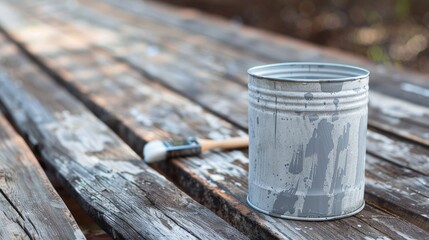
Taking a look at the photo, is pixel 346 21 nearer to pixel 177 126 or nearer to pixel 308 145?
pixel 177 126

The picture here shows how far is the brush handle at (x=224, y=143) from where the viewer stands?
2.54 m

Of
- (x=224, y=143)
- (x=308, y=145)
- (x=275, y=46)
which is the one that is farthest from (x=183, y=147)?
(x=275, y=46)

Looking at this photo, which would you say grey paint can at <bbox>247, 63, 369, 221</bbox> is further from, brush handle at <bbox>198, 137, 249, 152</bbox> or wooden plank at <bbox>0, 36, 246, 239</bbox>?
brush handle at <bbox>198, 137, 249, 152</bbox>

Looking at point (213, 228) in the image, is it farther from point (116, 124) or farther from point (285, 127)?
point (116, 124)

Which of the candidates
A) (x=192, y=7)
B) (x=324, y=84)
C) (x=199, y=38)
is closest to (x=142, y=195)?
(x=324, y=84)

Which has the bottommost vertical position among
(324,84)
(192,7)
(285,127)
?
(192,7)

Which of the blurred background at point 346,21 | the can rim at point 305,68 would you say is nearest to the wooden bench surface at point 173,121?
the can rim at point 305,68

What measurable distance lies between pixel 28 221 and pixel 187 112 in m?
1.40

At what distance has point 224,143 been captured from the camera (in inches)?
101

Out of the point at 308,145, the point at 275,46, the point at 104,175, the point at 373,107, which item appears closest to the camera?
the point at 308,145

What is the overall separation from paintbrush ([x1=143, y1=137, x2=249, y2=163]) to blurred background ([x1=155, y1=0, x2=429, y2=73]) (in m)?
6.71

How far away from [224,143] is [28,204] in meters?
0.78

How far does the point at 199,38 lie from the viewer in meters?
5.55

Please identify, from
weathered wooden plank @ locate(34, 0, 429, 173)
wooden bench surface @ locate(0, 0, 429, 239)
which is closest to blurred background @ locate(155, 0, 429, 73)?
wooden bench surface @ locate(0, 0, 429, 239)
